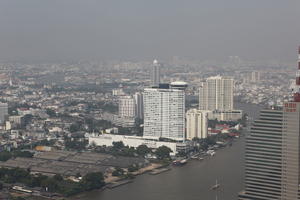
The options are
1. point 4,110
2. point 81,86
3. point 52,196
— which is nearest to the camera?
point 52,196

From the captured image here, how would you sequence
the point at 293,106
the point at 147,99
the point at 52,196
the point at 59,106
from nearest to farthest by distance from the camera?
the point at 293,106
the point at 52,196
the point at 147,99
the point at 59,106

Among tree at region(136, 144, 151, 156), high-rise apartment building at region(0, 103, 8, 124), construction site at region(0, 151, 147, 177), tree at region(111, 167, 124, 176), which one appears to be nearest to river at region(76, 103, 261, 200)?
tree at region(111, 167, 124, 176)

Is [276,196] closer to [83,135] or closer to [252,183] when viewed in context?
[252,183]

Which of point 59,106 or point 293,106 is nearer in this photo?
point 293,106

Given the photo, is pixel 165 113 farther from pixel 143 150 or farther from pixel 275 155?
pixel 275 155

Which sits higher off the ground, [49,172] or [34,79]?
[34,79]

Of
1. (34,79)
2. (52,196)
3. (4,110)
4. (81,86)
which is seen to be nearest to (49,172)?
(52,196)

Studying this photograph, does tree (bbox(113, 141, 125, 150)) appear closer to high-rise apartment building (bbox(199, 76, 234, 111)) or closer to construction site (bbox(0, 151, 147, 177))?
construction site (bbox(0, 151, 147, 177))
